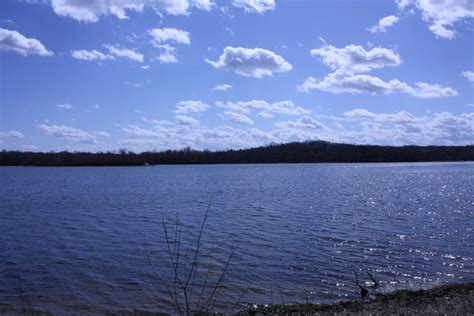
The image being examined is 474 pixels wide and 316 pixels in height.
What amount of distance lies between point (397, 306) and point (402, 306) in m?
0.14

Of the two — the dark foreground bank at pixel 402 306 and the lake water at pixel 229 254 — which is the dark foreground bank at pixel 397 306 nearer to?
the dark foreground bank at pixel 402 306

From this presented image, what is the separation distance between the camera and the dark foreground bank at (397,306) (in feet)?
35.2

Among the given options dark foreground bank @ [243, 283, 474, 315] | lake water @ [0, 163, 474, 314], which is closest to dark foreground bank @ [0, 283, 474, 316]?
dark foreground bank @ [243, 283, 474, 315]

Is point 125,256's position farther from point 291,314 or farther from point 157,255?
point 291,314

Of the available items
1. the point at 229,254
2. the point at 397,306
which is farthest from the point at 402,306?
the point at 229,254

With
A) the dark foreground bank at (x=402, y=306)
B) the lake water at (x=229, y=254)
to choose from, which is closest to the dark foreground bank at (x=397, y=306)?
the dark foreground bank at (x=402, y=306)

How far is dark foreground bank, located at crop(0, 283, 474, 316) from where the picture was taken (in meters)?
10.7

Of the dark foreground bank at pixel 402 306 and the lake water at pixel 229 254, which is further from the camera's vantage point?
the lake water at pixel 229 254

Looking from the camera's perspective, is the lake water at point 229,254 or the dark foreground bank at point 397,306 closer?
the dark foreground bank at point 397,306

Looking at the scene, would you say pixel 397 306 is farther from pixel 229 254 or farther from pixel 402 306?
pixel 229 254

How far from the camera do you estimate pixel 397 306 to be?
11.4m

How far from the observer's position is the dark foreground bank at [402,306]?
10708 millimetres

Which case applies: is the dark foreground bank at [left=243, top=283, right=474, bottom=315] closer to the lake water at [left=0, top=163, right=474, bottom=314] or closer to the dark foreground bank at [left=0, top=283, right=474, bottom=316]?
the dark foreground bank at [left=0, top=283, right=474, bottom=316]

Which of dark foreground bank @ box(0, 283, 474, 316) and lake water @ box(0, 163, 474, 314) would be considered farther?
lake water @ box(0, 163, 474, 314)
